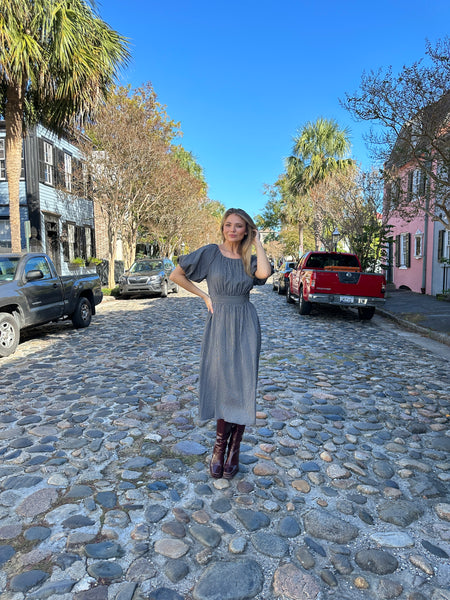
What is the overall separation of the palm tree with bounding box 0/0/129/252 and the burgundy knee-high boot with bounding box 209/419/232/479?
11039mm

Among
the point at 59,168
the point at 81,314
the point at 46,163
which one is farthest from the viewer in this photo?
the point at 59,168

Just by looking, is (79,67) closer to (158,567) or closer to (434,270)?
(158,567)

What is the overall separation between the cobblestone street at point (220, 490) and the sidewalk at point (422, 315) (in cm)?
337

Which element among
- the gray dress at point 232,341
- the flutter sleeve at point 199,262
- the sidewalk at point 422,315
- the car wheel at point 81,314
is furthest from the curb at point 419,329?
the car wheel at point 81,314

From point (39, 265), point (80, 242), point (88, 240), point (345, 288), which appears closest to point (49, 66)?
point (39, 265)

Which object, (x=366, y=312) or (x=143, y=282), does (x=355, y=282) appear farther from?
(x=143, y=282)

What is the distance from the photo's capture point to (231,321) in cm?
296

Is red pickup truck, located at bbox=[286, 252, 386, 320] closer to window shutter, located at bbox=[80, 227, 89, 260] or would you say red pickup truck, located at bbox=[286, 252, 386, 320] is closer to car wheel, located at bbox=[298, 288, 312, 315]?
car wheel, located at bbox=[298, 288, 312, 315]

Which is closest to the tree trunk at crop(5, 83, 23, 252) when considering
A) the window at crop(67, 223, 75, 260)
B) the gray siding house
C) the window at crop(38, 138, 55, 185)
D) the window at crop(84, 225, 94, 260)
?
the gray siding house

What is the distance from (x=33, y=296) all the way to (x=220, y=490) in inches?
247

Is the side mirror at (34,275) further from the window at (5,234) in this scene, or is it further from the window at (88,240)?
the window at (88,240)

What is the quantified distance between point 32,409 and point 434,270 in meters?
17.6

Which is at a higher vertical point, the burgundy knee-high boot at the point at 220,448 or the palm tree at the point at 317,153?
the palm tree at the point at 317,153

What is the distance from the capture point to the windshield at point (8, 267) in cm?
781
